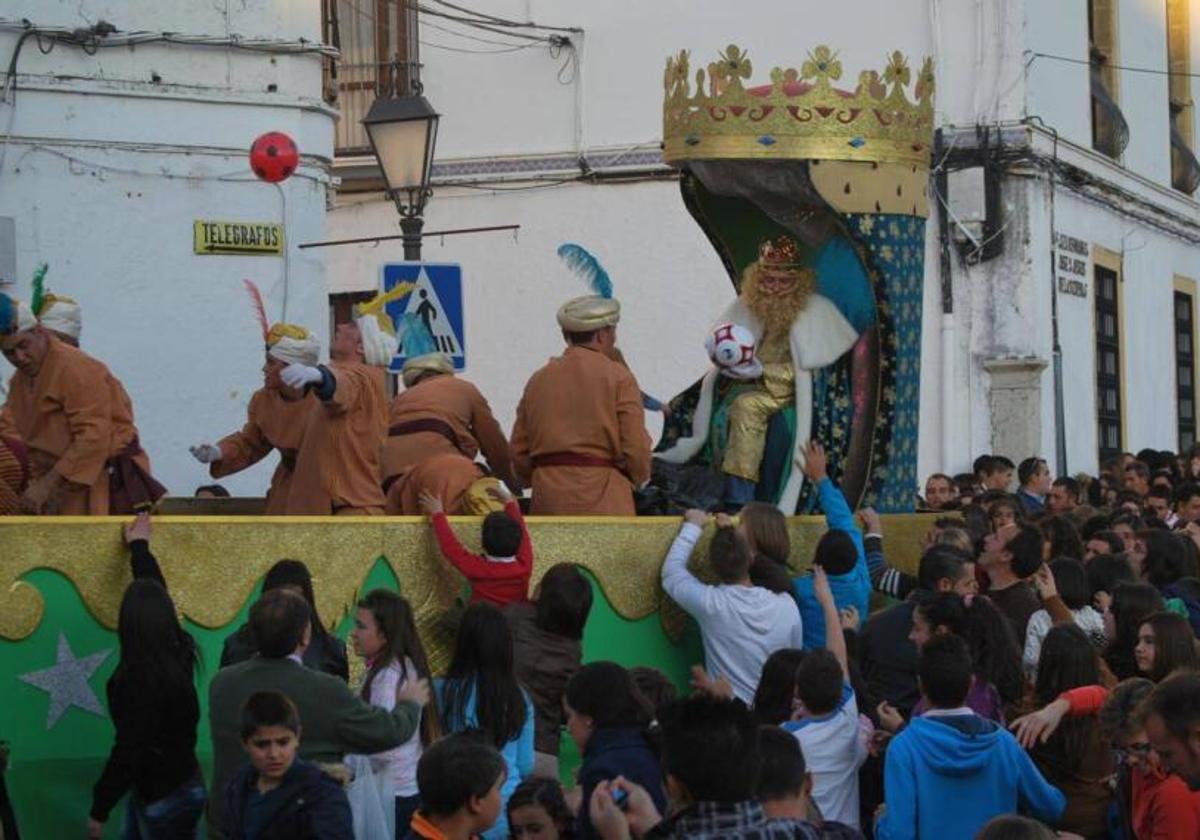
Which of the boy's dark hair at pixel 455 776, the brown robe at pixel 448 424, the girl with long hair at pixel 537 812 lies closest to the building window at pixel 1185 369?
the brown robe at pixel 448 424

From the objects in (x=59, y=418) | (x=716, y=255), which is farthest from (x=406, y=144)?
(x=716, y=255)

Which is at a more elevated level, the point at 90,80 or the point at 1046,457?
the point at 90,80

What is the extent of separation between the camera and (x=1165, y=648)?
7711 mm

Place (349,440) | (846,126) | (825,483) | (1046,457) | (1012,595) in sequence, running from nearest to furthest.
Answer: (1012,595)
(349,440)
(825,483)
(846,126)
(1046,457)

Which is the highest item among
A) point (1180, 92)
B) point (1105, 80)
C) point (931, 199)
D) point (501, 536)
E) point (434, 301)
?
point (1180, 92)

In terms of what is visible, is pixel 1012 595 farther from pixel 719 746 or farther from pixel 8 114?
pixel 8 114

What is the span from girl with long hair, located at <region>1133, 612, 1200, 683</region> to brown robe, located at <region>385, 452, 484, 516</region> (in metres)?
3.10

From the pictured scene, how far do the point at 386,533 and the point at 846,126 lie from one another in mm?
3718

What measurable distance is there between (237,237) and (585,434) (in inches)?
270

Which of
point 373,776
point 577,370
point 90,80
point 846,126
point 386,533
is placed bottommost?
point 373,776

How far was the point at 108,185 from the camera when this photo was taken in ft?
53.4

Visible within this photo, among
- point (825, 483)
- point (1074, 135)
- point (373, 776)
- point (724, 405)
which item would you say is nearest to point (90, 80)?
point (724, 405)

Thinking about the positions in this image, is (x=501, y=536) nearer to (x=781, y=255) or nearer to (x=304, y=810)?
(x=304, y=810)

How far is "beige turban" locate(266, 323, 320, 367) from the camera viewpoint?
10.2 metres
